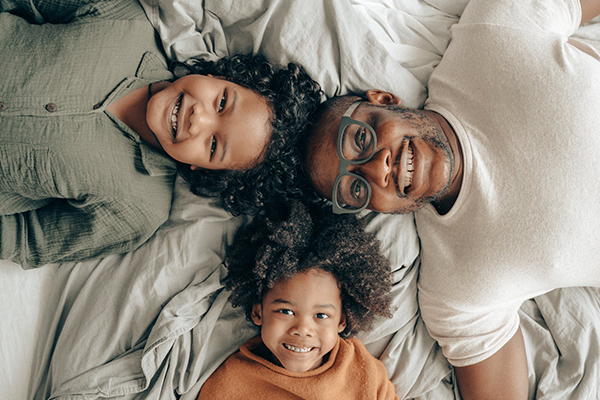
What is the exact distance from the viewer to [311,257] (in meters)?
1.56

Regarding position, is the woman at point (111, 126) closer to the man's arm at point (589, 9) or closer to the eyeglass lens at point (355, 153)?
the eyeglass lens at point (355, 153)

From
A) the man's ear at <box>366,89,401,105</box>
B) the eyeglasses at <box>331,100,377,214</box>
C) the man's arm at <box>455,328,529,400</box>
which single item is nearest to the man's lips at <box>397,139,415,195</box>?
the eyeglasses at <box>331,100,377,214</box>

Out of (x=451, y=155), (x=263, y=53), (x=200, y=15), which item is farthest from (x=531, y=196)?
(x=200, y=15)

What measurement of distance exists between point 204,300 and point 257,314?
0.21 meters

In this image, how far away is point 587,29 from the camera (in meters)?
1.88

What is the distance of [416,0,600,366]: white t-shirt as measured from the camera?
5.01 ft

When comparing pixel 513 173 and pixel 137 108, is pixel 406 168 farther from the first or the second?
pixel 137 108

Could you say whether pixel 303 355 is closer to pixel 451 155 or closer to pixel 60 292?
pixel 451 155

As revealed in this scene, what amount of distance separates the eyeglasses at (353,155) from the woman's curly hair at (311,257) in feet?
0.42

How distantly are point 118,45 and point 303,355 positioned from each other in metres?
1.27

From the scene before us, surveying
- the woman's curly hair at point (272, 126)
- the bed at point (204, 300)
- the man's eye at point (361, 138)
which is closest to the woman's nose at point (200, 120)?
the woman's curly hair at point (272, 126)

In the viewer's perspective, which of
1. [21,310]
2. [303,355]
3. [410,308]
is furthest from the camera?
[410,308]

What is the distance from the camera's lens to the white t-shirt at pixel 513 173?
1527 mm

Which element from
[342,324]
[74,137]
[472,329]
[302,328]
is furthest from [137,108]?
[472,329]
